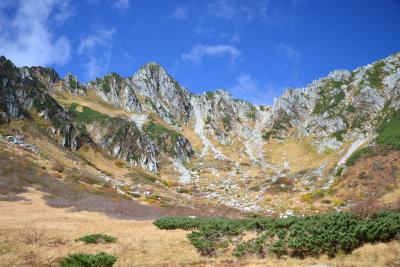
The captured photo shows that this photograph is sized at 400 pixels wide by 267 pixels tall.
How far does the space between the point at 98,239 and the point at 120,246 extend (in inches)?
73.5

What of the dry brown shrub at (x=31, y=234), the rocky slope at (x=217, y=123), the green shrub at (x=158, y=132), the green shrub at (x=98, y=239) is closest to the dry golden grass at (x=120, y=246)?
the dry brown shrub at (x=31, y=234)

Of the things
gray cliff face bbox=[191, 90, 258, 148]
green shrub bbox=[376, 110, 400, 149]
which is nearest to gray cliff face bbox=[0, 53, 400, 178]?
gray cliff face bbox=[191, 90, 258, 148]

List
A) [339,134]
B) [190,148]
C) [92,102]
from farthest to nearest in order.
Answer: [92,102]
[190,148]
[339,134]

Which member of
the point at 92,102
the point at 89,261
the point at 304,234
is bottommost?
the point at 89,261

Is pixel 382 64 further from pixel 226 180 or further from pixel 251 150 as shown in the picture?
pixel 226 180

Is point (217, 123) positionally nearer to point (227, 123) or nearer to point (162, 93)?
point (227, 123)

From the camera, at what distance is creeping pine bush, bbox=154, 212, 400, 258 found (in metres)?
18.2

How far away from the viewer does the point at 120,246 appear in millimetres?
22719

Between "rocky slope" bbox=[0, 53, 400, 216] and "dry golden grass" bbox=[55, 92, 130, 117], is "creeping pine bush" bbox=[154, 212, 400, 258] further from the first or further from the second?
"dry golden grass" bbox=[55, 92, 130, 117]

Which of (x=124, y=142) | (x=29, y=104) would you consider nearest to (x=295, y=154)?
(x=124, y=142)

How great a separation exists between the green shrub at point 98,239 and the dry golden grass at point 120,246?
0.45m

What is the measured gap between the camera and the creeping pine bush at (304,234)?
18219mm

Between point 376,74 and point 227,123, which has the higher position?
point 376,74

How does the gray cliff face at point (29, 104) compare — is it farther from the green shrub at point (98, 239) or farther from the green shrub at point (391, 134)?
the green shrub at point (391, 134)
